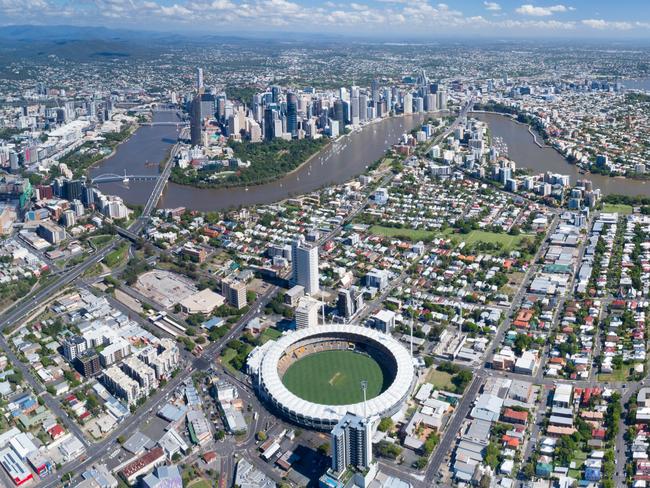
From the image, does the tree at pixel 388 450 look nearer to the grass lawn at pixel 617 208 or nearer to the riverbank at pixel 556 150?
the grass lawn at pixel 617 208

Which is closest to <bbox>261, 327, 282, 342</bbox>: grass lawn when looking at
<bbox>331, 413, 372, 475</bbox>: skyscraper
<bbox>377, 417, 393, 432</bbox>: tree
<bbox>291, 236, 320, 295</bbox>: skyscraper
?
<bbox>291, 236, 320, 295</bbox>: skyscraper

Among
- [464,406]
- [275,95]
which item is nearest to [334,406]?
[464,406]

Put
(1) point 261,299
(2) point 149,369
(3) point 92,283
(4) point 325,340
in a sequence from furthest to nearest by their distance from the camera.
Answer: (3) point 92,283, (1) point 261,299, (4) point 325,340, (2) point 149,369

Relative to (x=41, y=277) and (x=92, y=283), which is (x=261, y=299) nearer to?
(x=92, y=283)

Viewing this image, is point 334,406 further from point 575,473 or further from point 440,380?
point 575,473

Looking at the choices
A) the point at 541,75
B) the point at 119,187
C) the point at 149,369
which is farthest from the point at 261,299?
the point at 541,75

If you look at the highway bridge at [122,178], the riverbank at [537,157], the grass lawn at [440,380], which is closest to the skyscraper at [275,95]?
the riverbank at [537,157]
